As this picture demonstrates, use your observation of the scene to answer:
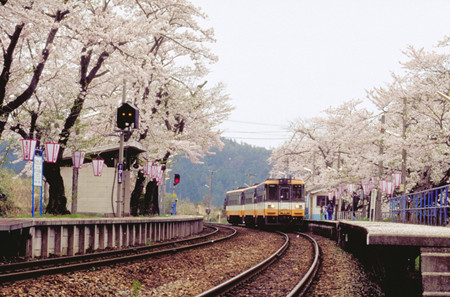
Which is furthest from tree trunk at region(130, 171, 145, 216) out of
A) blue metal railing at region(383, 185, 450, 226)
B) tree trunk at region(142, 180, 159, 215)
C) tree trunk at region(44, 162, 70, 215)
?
blue metal railing at region(383, 185, 450, 226)

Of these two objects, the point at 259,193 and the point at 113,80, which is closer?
the point at 113,80

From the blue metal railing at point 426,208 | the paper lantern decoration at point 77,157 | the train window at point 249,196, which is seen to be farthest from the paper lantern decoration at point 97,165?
the train window at point 249,196

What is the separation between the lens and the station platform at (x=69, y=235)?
1028 cm

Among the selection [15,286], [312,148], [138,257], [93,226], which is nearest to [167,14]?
[93,226]

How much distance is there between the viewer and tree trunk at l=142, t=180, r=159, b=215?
28.9 meters

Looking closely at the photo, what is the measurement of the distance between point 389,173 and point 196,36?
14.6 meters

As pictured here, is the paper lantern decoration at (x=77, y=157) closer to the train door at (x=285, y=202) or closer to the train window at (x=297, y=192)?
the train door at (x=285, y=202)

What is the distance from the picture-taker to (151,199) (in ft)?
98.0

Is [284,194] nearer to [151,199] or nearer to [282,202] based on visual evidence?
[282,202]

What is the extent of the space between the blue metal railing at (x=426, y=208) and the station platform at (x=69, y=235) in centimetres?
790

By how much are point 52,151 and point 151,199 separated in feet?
40.2

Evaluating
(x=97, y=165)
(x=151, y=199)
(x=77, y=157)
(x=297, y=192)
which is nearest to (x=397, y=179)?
(x=297, y=192)

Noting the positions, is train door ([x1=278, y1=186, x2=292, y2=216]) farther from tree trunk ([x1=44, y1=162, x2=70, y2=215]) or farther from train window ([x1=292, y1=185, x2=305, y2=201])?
tree trunk ([x1=44, y1=162, x2=70, y2=215])

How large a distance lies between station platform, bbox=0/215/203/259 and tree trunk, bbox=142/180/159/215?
949 cm
